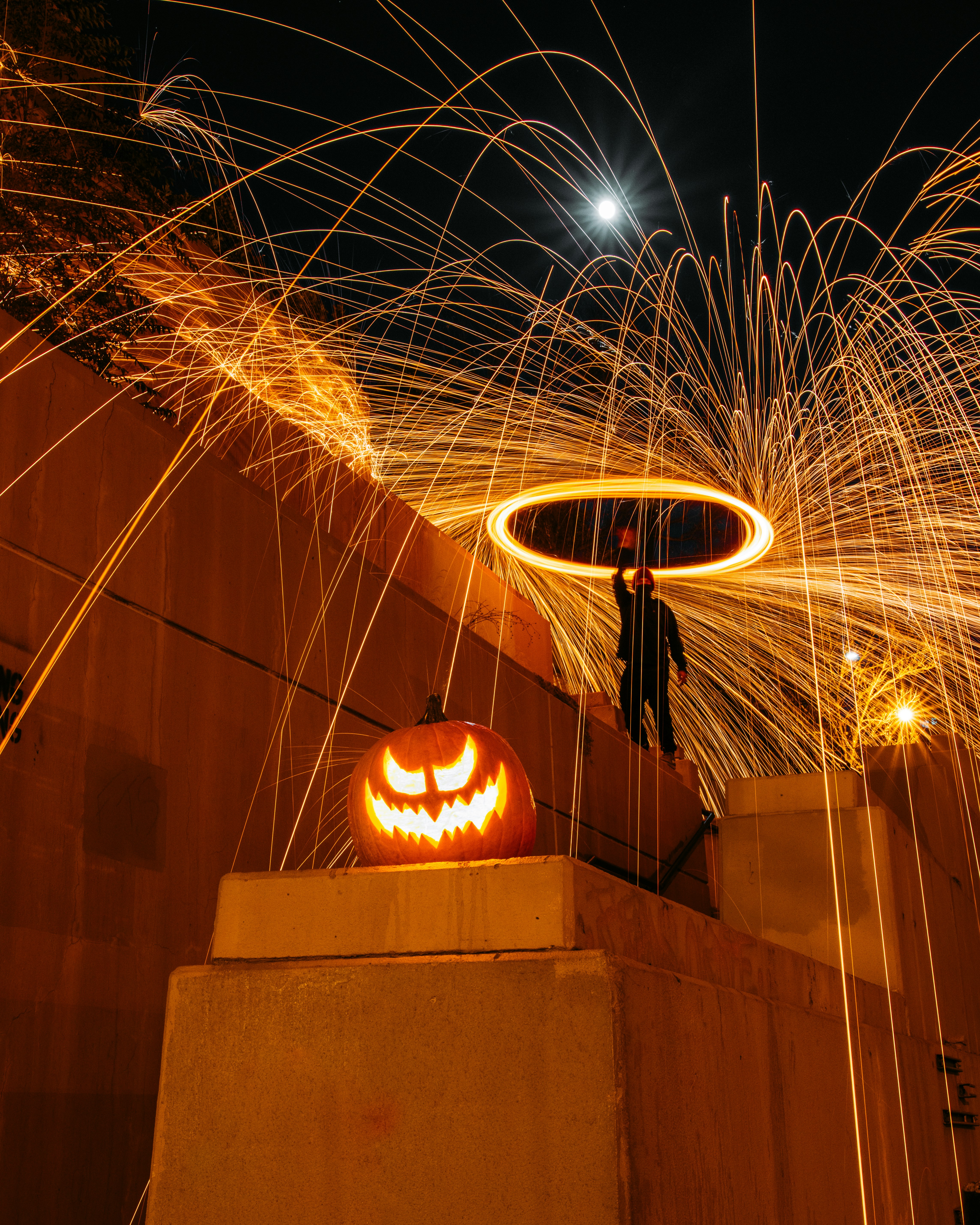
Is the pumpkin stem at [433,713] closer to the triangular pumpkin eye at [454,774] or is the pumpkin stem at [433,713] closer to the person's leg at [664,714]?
the triangular pumpkin eye at [454,774]

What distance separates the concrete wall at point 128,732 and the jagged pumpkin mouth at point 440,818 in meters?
1.10

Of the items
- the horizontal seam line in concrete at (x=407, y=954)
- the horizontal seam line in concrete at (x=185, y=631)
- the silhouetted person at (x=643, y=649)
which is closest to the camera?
the horizontal seam line in concrete at (x=407, y=954)

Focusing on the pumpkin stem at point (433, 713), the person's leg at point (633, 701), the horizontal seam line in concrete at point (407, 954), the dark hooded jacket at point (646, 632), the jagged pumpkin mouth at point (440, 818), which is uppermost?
the dark hooded jacket at point (646, 632)

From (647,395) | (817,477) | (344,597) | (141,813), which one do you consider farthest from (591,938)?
(817,477)

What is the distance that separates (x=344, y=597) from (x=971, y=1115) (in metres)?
4.57

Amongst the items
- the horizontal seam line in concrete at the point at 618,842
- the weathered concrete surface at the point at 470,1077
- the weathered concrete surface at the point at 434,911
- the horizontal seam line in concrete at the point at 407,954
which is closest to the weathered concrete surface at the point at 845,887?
the horizontal seam line in concrete at the point at 618,842

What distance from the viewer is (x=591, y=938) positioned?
2.66 metres

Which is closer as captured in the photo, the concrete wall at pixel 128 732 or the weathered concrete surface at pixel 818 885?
the concrete wall at pixel 128 732

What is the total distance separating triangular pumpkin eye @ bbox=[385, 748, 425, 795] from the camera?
3.50 metres

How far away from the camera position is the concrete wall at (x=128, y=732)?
3627mm

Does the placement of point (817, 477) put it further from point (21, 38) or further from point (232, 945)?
point (232, 945)

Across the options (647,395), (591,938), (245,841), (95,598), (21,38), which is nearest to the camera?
(591,938)

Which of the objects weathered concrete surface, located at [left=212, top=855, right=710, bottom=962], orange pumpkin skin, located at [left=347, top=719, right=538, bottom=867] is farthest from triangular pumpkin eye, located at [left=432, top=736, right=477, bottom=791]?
weathered concrete surface, located at [left=212, top=855, right=710, bottom=962]

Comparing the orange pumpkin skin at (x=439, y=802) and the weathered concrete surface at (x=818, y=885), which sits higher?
the weathered concrete surface at (x=818, y=885)
